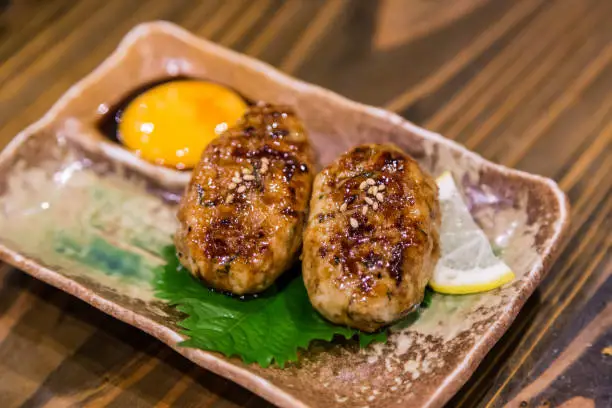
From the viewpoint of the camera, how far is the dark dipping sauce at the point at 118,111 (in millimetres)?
4266

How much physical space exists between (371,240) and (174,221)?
1361mm

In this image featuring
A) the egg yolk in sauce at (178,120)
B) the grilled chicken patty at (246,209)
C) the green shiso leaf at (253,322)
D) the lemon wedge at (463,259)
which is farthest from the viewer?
the egg yolk in sauce at (178,120)

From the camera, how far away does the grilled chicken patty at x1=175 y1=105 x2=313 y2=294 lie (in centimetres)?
319

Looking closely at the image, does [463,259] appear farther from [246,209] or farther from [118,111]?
[118,111]

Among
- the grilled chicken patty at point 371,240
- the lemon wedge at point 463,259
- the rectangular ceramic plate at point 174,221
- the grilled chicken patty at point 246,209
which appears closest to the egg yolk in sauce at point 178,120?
the rectangular ceramic plate at point 174,221

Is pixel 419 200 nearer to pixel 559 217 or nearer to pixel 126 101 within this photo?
pixel 559 217

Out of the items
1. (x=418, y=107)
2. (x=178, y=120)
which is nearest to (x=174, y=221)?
(x=178, y=120)

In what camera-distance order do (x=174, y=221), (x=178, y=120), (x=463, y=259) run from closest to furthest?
(x=463, y=259)
(x=174, y=221)
(x=178, y=120)

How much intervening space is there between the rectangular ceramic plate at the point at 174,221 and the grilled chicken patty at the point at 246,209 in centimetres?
37

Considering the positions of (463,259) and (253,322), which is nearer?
(253,322)

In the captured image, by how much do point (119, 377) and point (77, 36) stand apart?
3.03 metres

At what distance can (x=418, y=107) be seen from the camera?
477 cm

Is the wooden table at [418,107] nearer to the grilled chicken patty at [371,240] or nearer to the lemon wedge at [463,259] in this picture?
the lemon wedge at [463,259]

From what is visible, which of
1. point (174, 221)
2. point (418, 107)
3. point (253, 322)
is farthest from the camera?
point (418, 107)
